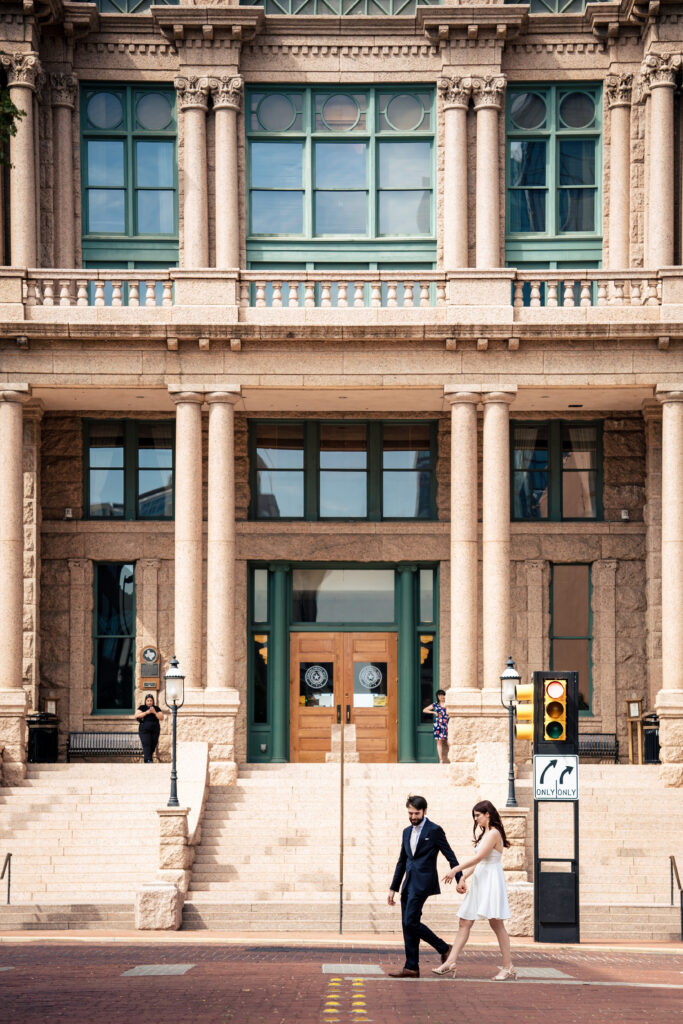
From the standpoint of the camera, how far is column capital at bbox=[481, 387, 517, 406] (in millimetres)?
29172

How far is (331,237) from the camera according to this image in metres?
32.5

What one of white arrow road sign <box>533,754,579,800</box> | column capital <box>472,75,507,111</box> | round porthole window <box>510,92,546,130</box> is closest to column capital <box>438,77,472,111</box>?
column capital <box>472,75,507,111</box>

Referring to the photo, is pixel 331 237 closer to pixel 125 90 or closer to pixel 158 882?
pixel 125 90

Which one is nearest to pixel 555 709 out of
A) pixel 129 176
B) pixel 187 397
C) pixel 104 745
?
pixel 187 397

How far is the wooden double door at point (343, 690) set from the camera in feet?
107

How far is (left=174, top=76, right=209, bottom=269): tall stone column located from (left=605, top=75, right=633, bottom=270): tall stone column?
8418 millimetres

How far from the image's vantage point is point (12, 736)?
28.0m

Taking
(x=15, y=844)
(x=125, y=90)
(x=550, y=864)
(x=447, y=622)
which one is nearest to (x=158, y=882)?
(x=15, y=844)

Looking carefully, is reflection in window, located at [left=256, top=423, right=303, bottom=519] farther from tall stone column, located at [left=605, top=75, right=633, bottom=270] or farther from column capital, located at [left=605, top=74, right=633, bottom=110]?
column capital, located at [left=605, top=74, right=633, bottom=110]

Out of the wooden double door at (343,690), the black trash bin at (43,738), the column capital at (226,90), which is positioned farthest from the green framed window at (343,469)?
the column capital at (226,90)

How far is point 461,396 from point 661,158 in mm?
6529

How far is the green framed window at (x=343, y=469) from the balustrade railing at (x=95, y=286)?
15.3ft

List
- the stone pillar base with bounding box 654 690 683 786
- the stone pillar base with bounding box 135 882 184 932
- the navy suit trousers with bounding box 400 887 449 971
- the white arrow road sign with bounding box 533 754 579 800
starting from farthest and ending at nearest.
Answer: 1. the stone pillar base with bounding box 654 690 683 786
2. the stone pillar base with bounding box 135 882 184 932
3. the white arrow road sign with bounding box 533 754 579 800
4. the navy suit trousers with bounding box 400 887 449 971

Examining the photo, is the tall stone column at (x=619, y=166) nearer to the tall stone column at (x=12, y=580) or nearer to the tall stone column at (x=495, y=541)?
the tall stone column at (x=495, y=541)
